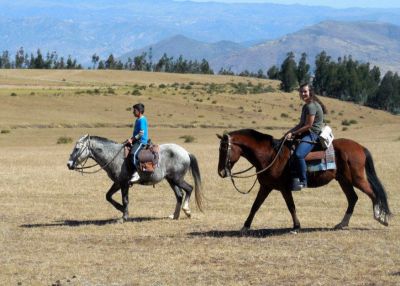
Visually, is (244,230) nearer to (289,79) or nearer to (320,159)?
(320,159)

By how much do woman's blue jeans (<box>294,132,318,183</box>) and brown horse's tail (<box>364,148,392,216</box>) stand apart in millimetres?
1370

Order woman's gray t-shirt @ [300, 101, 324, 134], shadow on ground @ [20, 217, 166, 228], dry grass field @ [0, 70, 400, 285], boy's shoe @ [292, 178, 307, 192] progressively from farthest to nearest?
shadow on ground @ [20, 217, 166, 228] → boy's shoe @ [292, 178, 307, 192] → woman's gray t-shirt @ [300, 101, 324, 134] → dry grass field @ [0, 70, 400, 285]

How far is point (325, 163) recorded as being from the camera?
51.1 feet

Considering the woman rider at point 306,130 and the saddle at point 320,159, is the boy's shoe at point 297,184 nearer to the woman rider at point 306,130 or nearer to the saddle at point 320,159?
the woman rider at point 306,130

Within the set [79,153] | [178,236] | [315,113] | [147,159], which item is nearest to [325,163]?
[315,113]

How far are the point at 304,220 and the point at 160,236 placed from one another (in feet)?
12.6

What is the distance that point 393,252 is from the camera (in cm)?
1316

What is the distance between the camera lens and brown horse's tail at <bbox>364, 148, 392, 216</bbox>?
15836mm

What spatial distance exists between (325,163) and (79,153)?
5831 mm

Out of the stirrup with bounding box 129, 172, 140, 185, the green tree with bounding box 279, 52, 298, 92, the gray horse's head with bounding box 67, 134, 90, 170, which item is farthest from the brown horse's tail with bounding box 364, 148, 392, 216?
the green tree with bounding box 279, 52, 298, 92

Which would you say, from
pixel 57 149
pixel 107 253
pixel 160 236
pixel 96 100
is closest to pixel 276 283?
pixel 107 253

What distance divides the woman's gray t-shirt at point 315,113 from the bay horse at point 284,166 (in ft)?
2.10

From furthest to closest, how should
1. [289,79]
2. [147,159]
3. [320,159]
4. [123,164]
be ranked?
[289,79] < [123,164] < [147,159] < [320,159]

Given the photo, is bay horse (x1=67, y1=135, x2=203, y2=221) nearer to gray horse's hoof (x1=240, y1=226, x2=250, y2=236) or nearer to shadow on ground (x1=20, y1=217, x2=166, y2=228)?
shadow on ground (x1=20, y1=217, x2=166, y2=228)
